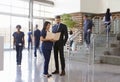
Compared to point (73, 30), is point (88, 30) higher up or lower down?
lower down

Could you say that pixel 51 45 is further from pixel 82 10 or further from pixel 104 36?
pixel 82 10

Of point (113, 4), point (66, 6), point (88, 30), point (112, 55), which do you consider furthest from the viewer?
point (66, 6)

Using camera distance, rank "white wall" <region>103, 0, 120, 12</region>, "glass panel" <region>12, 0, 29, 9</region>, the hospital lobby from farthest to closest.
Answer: "glass panel" <region>12, 0, 29, 9</region> → "white wall" <region>103, 0, 120, 12</region> → the hospital lobby

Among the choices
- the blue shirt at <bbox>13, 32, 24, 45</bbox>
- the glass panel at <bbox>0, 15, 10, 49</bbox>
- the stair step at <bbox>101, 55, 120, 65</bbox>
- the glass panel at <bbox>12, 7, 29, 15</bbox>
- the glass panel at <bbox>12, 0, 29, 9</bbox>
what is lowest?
the stair step at <bbox>101, 55, 120, 65</bbox>

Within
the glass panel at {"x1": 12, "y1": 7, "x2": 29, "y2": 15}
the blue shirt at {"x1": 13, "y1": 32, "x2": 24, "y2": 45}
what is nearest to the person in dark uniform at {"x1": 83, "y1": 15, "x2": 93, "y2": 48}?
the blue shirt at {"x1": 13, "y1": 32, "x2": 24, "y2": 45}

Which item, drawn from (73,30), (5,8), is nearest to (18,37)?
(73,30)

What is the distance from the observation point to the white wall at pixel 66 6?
16062mm

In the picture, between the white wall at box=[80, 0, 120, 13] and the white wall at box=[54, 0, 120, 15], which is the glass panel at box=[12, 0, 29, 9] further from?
the white wall at box=[80, 0, 120, 13]

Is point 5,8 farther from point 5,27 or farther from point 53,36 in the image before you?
point 53,36

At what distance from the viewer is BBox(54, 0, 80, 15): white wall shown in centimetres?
1606

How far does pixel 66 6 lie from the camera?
17.0m

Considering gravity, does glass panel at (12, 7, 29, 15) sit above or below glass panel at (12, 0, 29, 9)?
below

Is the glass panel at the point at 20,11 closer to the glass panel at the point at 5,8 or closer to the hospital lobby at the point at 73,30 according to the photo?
the hospital lobby at the point at 73,30

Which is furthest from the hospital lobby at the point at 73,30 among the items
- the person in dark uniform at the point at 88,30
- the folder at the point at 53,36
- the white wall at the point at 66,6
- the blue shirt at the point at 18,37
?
the folder at the point at 53,36
